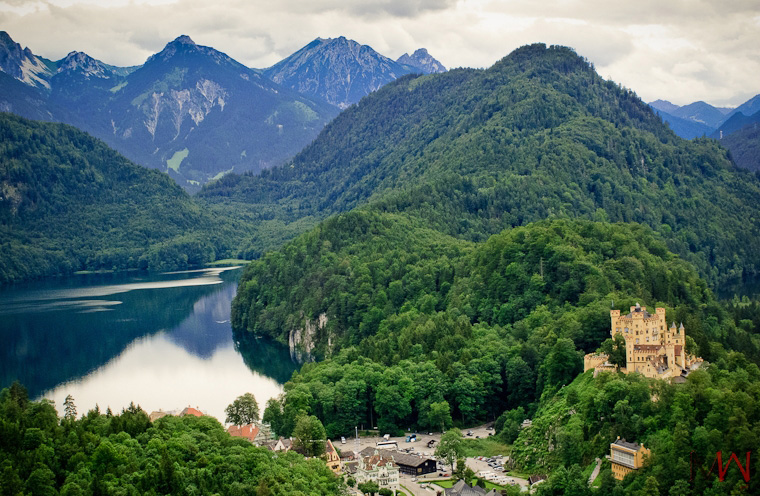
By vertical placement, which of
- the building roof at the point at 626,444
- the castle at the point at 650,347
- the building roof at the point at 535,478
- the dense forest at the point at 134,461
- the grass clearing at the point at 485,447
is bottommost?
the building roof at the point at 535,478

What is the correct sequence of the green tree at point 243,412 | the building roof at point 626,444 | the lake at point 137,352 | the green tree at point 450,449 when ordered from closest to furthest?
the building roof at point 626,444, the green tree at point 450,449, the green tree at point 243,412, the lake at point 137,352

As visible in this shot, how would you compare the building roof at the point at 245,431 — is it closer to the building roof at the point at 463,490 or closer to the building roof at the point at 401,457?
the building roof at the point at 401,457

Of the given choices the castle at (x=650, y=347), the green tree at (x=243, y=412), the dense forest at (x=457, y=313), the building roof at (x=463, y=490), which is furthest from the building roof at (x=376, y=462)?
the castle at (x=650, y=347)

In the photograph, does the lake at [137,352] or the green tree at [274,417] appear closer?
the green tree at [274,417]

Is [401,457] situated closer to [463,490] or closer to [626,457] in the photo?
[463,490]

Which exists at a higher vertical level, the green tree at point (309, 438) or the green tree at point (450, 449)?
the green tree at point (309, 438)

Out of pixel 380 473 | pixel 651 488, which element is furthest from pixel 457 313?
pixel 651 488

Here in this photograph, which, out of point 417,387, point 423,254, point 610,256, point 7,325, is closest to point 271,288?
point 423,254

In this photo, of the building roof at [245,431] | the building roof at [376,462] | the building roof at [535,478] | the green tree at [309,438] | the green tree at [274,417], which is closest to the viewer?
the building roof at [535,478]
